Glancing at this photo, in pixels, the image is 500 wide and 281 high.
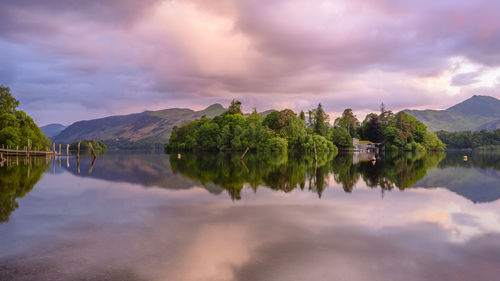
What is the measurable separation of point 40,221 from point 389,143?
128261 millimetres

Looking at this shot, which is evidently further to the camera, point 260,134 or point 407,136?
point 407,136

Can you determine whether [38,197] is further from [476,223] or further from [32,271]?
[476,223]

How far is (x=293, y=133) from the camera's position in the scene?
9525cm

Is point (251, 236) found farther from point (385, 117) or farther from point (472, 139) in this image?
point (472, 139)

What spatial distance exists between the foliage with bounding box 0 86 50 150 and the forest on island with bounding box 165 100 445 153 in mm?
48801

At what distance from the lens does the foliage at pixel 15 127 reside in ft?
209

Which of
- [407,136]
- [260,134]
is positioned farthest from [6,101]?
[407,136]

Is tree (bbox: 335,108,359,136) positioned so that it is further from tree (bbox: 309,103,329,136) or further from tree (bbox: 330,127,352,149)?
tree (bbox: 330,127,352,149)

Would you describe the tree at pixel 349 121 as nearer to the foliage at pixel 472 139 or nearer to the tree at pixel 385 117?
the tree at pixel 385 117

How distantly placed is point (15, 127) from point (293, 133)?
228 feet

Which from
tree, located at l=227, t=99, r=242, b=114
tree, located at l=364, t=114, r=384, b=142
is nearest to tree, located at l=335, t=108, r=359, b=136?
tree, located at l=364, t=114, r=384, b=142

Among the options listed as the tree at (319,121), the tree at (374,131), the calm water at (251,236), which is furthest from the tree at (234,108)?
the calm water at (251,236)

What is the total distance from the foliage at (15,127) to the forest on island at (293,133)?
48.8m

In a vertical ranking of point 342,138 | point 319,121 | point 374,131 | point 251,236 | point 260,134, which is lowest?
point 251,236
